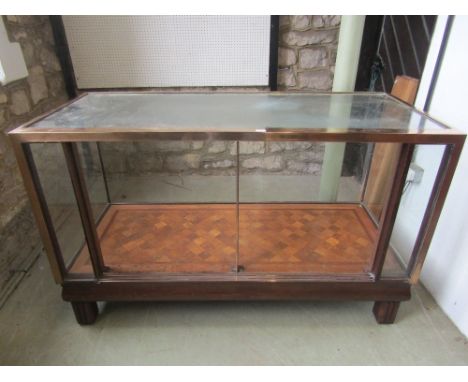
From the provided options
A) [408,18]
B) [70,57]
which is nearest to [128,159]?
[70,57]

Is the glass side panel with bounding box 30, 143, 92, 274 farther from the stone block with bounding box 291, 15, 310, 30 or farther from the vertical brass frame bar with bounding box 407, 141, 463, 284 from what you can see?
the stone block with bounding box 291, 15, 310, 30

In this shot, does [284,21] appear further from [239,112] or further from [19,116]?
[19,116]

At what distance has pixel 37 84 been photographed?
1.75 m

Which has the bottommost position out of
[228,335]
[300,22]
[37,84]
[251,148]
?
[228,335]

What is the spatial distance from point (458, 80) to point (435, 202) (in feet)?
1.73

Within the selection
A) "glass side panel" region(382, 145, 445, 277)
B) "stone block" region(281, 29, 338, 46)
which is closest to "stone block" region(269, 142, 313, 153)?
"stone block" region(281, 29, 338, 46)

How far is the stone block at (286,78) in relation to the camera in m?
2.11

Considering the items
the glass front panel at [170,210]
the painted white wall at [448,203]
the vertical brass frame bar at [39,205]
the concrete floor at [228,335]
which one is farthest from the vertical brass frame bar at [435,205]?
the vertical brass frame bar at [39,205]

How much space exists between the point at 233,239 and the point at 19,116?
1189mm

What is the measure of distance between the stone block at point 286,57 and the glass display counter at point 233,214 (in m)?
0.69

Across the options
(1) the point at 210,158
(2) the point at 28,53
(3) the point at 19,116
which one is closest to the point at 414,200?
(1) the point at 210,158

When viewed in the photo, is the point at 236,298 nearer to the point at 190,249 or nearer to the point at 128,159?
the point at 190,249

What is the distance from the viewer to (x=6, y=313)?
1.36 meters

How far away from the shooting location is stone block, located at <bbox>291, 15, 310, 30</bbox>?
197 centimetres
